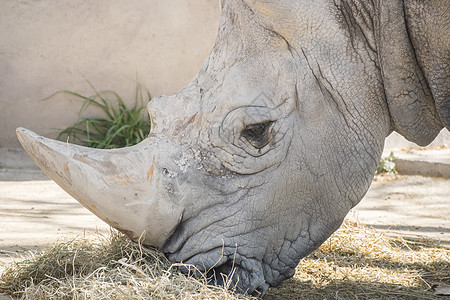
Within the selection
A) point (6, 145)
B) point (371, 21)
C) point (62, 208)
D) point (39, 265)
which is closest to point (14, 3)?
point (6, 145)

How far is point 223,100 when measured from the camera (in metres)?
2.89

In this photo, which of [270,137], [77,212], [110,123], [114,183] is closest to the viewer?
[114,183]

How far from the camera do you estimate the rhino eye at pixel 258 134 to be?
9.52ft

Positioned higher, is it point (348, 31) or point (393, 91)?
point (348, 31)

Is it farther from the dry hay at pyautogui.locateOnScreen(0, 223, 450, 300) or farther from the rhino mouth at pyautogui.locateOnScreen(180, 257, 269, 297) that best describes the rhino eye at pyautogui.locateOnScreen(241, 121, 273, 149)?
the dry hay at pyautogui.locateOnScreen(0, 223, 450, 300)

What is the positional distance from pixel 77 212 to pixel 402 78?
3212mm

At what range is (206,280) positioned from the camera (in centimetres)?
281

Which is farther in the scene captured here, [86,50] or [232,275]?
[86,50]

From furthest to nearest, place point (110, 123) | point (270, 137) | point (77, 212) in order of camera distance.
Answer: point (110, 123)
point (77, 212)
point (270, 137)

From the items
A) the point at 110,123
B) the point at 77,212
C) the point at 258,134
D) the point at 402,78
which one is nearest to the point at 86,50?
the point at 110,123

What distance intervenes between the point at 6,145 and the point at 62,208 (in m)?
2.52

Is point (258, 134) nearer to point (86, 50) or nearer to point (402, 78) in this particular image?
point (402, 78)

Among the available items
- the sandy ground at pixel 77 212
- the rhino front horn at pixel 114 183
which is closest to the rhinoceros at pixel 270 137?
the rhino front horn at pixel 114 183

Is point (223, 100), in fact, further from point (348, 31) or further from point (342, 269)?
point (342, 269)
